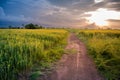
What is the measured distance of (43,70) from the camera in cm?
663

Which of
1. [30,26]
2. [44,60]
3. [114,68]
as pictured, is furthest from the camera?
[30,26]

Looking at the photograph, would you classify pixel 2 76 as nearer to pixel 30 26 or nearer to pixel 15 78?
pixel 15 78

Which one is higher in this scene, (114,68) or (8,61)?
(8,61)

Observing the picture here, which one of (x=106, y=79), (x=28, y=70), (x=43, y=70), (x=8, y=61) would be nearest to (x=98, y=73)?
(x=106, y=79)

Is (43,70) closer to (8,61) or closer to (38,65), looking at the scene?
(38,65)

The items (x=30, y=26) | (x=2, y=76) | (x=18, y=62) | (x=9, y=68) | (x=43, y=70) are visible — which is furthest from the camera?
(x=30, y=26)

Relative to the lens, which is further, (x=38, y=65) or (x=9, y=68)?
(x=38, y=65)

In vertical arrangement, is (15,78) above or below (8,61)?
below

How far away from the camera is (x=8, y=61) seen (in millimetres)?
6270

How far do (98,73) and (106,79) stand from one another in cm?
66

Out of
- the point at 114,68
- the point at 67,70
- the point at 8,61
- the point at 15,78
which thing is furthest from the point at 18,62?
the point at 114,68

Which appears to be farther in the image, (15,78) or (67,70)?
(67,70)

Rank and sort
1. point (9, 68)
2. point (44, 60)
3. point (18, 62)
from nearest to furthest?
1. point (9, 68)
2. point (18, 62)
3. point (44, 60)

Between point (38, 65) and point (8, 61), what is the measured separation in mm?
1501
